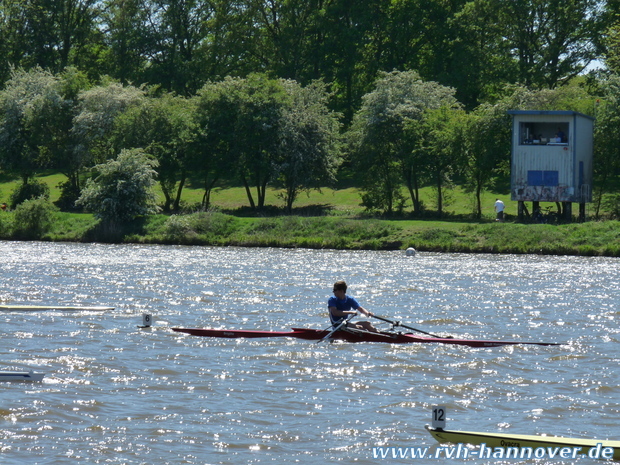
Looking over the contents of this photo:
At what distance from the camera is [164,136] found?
2244 inches

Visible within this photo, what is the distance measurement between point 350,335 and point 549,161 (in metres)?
31.9

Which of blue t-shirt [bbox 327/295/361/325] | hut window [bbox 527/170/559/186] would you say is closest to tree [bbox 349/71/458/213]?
hut window [bbox 527/170/559/186]

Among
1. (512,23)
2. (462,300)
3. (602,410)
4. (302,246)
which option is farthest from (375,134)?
(602,410)

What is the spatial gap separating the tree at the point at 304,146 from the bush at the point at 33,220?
14.1m

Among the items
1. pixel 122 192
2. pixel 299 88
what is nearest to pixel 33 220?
pixel 122 192

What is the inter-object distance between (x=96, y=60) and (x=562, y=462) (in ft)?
269

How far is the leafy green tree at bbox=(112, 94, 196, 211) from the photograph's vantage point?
55812 mm

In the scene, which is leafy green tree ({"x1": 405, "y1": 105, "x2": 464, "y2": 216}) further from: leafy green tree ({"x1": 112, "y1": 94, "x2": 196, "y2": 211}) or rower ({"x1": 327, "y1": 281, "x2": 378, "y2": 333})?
rower ({"x1": 327, "y1": 281, "x2": 378, "y2": 333})

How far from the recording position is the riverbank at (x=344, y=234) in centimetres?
4275

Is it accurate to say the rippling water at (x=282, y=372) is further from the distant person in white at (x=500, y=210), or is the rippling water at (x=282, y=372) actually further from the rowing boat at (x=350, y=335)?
the distant person in white at (x=500, y=210)

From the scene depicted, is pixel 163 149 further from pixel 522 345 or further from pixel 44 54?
pixel 522 345

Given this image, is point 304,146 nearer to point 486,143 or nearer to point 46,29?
point 486,143

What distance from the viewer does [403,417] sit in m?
13.0

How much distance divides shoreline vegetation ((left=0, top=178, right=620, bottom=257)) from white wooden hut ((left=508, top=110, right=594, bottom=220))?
237 centimetres
